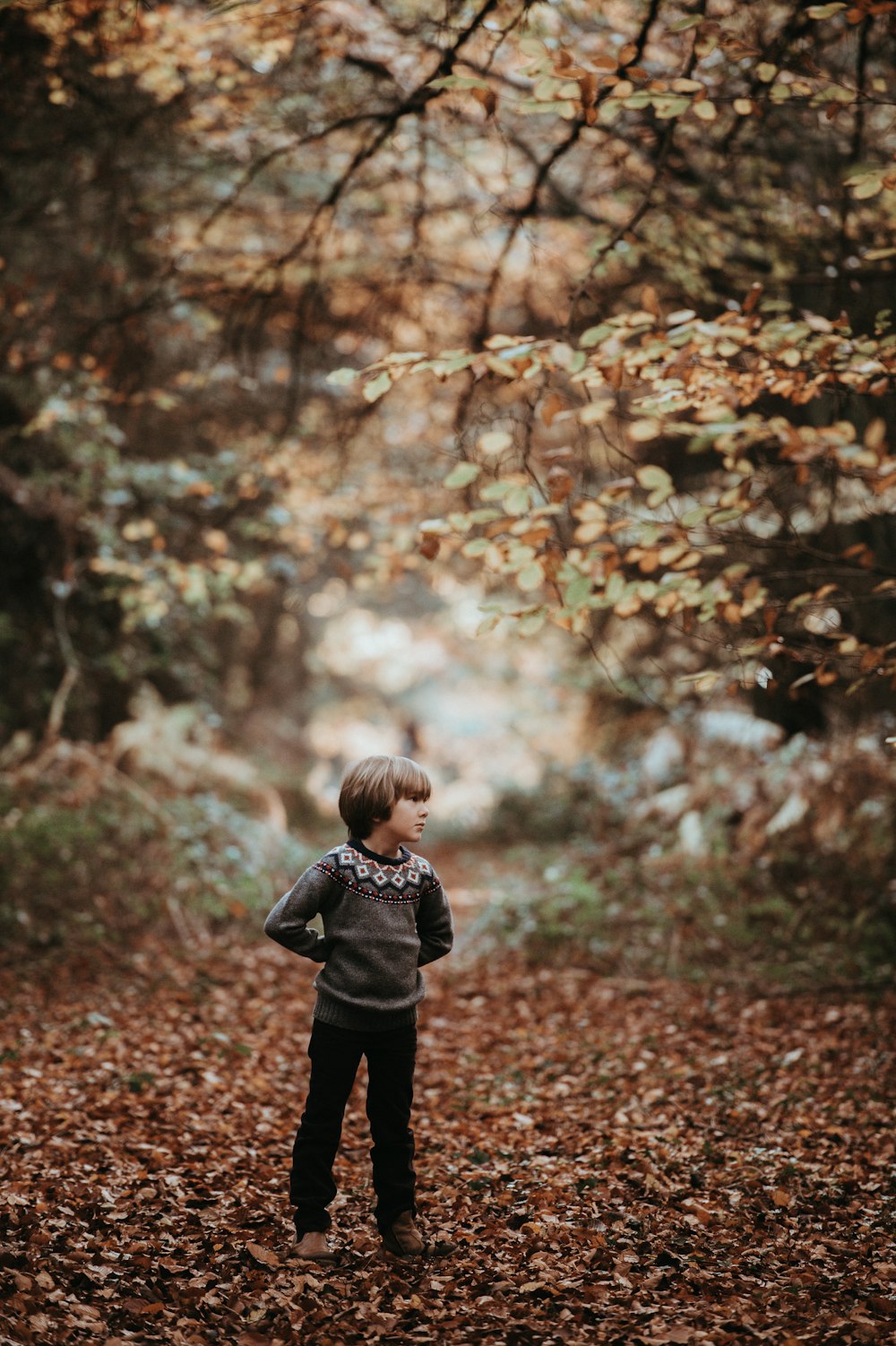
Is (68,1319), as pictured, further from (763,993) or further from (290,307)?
(290,307)

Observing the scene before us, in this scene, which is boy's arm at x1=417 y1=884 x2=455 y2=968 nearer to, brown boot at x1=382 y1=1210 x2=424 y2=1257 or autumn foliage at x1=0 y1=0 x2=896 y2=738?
brown boot at x1=382 y1=1210 x2=424 y2=1257

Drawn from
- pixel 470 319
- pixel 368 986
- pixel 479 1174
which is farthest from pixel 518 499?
pixel 470 319

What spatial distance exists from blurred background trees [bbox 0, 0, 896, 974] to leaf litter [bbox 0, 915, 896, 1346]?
80.8 inches

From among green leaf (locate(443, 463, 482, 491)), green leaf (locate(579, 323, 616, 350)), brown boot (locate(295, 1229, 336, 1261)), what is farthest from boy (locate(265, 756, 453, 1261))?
green leaf (locate(579, 323, 616, 350))

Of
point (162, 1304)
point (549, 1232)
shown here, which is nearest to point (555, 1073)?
point (549, 1232)

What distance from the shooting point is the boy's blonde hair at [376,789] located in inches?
135

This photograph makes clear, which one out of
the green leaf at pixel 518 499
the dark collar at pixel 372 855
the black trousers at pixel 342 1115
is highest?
the green leaf at pixel 518 499

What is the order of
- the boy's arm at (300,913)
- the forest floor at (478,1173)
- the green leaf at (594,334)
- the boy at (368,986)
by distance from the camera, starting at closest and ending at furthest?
the forest floor at (478,1173), the boy's arm at (300,913), the boy at (368,986), the green leaf at (594,334)

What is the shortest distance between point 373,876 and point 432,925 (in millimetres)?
350

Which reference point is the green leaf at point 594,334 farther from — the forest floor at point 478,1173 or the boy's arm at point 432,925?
the forest floor at point 478,1173

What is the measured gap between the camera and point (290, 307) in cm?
1062

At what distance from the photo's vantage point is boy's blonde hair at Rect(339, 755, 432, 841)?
3422 mm

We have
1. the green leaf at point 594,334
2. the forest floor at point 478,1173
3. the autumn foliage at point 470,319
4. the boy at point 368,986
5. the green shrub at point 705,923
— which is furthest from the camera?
the green shrub at point 705,923

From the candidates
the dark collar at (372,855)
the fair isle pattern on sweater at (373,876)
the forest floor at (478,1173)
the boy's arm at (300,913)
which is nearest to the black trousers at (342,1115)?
the forest floor at (478,1173)
